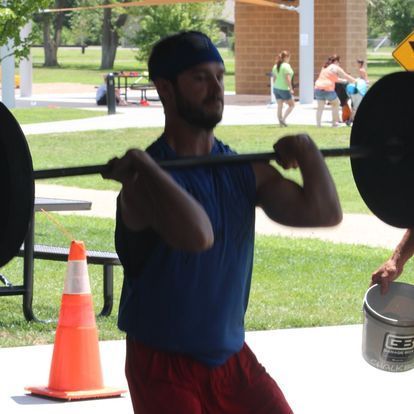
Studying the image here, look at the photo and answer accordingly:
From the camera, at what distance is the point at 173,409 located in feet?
12.1

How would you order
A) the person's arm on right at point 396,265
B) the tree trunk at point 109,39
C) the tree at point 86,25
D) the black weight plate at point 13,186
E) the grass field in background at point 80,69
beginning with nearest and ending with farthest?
the black weight plate at point 13,186 → the person's arm on right at point 396,265 → the grass field in background at point 80,69 → the tree trunk at point 109,39 → the tree at point 86,25

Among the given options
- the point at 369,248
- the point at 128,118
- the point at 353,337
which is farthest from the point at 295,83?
the point at 353,337

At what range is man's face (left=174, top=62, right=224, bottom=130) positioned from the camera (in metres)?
3.66

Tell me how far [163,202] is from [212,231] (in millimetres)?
189

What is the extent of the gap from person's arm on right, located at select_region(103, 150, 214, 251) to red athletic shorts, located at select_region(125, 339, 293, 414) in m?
0.47

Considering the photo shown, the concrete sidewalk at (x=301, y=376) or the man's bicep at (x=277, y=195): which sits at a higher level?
the man's bicep at (x=277, y=195)

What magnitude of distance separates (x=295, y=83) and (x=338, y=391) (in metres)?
33.2

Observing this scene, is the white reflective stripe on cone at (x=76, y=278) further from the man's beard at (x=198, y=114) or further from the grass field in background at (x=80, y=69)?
the grass field in background at (x=80, y=69)

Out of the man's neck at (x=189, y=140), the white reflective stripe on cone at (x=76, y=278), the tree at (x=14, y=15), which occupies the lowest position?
the white reflective stripe on cone at (x=76, y=278)

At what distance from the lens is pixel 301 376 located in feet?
23.3

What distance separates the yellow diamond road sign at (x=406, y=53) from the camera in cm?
998

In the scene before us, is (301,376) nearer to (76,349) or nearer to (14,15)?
(76,349)

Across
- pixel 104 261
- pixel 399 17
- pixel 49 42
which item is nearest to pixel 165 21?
pixel 49 42

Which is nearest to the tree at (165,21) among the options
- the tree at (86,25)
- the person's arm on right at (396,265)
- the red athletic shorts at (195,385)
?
the tree at (86,25)
